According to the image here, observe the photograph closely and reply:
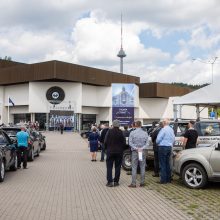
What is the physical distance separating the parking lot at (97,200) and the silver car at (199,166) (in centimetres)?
29

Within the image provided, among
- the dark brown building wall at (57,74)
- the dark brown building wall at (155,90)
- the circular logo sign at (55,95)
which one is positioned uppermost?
the dark brown building wall at (57,74)

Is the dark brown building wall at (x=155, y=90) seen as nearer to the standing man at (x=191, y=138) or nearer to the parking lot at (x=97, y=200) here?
Answer: the parking lot at (x=97, y=200)

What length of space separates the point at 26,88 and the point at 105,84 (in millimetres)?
12140

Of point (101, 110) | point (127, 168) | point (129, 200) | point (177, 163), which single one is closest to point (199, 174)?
point (177, 163)

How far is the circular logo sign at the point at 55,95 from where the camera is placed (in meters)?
65.7

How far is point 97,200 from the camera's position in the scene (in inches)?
383

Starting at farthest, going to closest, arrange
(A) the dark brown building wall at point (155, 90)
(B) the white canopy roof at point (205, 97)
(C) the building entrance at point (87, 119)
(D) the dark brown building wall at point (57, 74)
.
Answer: (A) the dark brown building wall at point (155, 90) → (C) the building entrance at point (87, 119) → (D) the dark brown building wall at point (57, 74) → (B) the white canopy roof at point (205, 97)

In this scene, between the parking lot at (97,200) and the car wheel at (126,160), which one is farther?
the car wheel at (126,160)

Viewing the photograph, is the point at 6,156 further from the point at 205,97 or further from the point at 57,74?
the point at 57,74

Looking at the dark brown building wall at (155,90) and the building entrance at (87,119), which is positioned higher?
the dark brown building wall at (155,90)

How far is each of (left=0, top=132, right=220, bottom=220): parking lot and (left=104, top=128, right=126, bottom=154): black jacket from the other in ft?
3.32

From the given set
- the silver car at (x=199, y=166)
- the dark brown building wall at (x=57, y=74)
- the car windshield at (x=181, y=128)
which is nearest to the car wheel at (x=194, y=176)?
the silver car at (x=199, y=166)

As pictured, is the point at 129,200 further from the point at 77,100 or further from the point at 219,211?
the point at 77,100

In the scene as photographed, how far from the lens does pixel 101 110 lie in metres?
73.4
